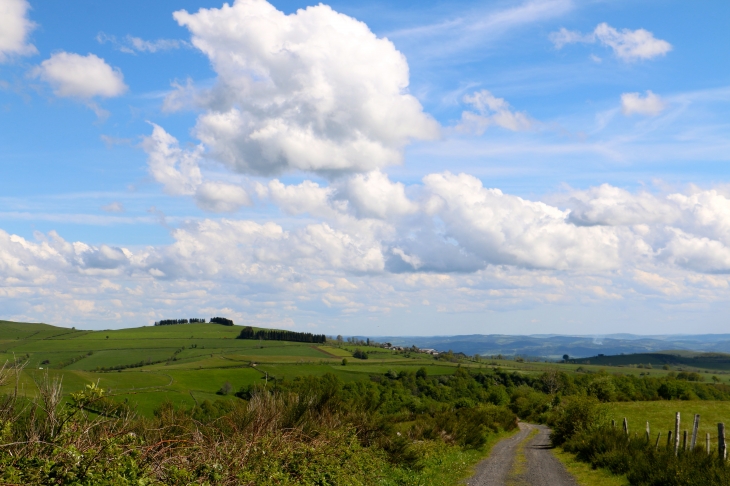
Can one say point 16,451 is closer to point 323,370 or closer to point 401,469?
point 401,469

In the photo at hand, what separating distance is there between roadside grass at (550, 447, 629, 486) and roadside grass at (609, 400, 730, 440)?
27.1m

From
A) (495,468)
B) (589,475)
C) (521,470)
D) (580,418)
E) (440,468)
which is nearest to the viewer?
(589,475)

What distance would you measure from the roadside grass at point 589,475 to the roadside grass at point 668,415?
2707cm

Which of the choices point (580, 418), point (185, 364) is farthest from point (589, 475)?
point (185, 364)

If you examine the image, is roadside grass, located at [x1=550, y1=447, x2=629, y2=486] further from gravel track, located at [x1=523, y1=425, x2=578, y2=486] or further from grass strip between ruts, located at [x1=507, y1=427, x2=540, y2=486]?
grass strip between ruts, located at [x1=507, y1=427, x2=540, y2=486]

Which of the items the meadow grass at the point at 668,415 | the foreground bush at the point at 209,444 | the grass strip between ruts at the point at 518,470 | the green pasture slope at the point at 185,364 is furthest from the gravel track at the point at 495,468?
the green pasture slope at the point at 185,364

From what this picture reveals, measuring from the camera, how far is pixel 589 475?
2462cm

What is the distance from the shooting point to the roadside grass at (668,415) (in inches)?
2219

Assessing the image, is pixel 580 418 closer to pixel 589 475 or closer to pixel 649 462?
pixel 589 475

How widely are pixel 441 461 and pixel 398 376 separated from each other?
11407 centimetres

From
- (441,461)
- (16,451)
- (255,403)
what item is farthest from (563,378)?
(16,451)

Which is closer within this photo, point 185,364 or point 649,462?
point 649,462

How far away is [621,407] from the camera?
71062mm

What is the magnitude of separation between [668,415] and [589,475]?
155ft
